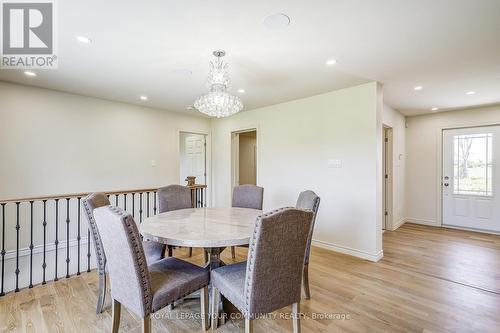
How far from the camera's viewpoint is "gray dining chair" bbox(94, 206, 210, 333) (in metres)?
1.41

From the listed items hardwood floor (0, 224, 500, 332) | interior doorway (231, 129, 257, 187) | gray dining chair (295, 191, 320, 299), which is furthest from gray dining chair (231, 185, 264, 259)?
interior doorway (231, 129, 257, 187)

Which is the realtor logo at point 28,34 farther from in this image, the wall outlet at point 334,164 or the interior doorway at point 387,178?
Result: the interior doorway at point 387,178

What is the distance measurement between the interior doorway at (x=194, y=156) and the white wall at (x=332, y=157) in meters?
1.63

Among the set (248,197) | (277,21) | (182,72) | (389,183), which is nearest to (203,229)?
(248,197)

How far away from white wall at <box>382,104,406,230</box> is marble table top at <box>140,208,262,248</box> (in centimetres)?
355

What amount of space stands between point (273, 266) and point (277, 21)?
1807 millimetres

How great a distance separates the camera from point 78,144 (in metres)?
3.84

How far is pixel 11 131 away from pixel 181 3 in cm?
334

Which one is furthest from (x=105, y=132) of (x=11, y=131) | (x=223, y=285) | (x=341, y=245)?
(x=341, y=245)

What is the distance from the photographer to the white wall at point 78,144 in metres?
3.31

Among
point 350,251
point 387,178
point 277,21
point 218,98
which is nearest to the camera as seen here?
point 277,21

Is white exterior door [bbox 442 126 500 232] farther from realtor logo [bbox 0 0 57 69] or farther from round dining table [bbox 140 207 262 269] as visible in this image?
realtor logo [bbox 0 0 57 69]

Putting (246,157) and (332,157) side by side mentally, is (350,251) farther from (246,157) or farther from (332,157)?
(246,157)

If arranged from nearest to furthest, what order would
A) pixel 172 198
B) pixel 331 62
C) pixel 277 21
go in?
pixel 277 21
pixel 331 62
pixel 172 198
